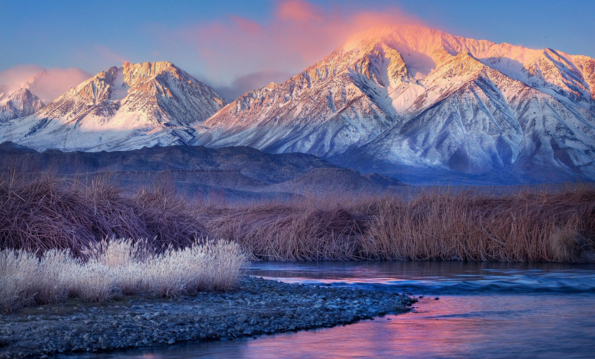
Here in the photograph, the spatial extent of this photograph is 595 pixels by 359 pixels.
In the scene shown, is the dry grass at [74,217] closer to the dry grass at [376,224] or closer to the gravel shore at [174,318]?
the dry grass at [376,224]

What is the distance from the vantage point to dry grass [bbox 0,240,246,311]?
9.85 m

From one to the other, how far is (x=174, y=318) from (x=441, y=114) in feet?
442

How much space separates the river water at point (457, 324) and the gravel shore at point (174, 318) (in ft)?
0.93

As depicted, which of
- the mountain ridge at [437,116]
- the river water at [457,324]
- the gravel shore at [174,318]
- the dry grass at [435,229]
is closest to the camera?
the gravel shore at [174,318]

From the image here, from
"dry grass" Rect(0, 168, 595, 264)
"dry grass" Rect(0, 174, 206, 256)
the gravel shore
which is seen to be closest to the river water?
the gravel shore

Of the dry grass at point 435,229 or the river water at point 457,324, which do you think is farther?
the dry grass at point 435,229

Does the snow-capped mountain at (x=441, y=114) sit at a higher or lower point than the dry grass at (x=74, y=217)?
higher

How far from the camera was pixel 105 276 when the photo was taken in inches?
416

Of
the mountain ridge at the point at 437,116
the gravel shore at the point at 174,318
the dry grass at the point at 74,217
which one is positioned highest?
the mountain ridge at the point at 437,116

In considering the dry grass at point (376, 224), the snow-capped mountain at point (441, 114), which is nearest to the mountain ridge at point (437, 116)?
the snow-capped mountain at point (441, 114)

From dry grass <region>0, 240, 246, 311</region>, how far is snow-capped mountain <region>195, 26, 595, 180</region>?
356 ft

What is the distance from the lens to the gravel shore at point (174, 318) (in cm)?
838

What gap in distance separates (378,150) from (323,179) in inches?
2678

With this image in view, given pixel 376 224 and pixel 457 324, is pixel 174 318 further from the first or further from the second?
pixel 376 224
